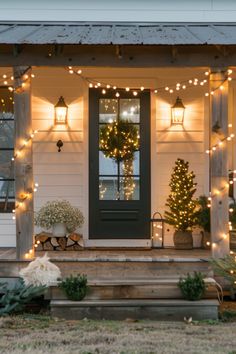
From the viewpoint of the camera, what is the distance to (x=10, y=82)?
31.9 ft

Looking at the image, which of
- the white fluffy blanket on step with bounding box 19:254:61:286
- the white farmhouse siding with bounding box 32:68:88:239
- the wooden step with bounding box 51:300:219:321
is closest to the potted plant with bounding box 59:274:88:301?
the wooden step with bounding box 51:300:219:321

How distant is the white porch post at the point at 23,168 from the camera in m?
7.64

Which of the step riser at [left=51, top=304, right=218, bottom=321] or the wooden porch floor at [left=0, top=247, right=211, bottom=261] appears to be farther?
the wooden porch floor at [left=0, top=247, right=211, bottom=261]

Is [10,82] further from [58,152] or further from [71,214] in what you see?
[71,214]

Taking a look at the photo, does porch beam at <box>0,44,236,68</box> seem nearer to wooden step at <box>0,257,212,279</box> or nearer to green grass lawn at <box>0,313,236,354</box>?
wooden step at <box>0,257,212,279</box>

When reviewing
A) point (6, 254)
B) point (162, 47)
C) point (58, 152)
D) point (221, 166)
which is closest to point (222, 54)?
point (162, 47)

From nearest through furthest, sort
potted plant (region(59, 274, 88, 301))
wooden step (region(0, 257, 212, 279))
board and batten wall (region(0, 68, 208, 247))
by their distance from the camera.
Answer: potted plant (region(59, 274, 88, 301)), wooden step (region(0, 257, 212, 279)), board and batten wall (region(0, 68, 208, 247))

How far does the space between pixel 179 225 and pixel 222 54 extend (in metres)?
2.87

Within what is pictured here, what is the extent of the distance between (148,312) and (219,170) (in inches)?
77.3

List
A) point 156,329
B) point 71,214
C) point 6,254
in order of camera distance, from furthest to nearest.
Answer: point 71,214
point 6,254
point 156,329

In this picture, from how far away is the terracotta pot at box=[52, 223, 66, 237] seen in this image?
9289 millimetres

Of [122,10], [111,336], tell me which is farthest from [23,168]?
[122,10]

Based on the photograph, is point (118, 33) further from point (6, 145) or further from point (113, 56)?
point (6, 145)

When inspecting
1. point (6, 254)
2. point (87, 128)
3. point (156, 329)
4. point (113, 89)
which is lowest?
point (156, 329)
